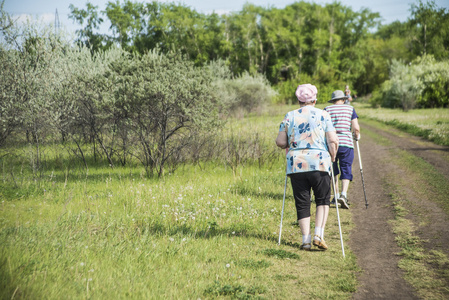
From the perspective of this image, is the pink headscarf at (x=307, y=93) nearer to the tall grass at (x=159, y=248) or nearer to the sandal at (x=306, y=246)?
the sandal at (x=306, y=246)

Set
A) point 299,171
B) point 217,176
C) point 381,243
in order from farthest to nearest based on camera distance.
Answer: point 217,176, point 381,243, point 299,171

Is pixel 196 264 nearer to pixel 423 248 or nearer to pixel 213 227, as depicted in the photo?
pixel 213 227

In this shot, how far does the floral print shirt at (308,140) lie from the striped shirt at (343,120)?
107 inches

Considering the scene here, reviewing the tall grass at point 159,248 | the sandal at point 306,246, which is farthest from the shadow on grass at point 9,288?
the sandal at point 306,246

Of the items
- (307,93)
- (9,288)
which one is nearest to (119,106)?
(307,93)

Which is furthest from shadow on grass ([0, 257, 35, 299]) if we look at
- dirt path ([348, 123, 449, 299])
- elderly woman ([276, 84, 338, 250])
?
elderly woman ([276, 84, 338, 250])

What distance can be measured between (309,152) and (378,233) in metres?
2.28

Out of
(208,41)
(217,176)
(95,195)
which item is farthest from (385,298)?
(208,41)

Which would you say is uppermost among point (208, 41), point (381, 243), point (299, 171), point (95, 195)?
point (208, 41)

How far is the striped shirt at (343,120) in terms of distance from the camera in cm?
774

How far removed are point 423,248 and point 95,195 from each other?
6320 millimetres

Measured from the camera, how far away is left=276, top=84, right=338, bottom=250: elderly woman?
5125 mm

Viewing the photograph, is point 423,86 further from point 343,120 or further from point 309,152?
point 309,152

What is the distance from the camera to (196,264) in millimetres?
4652
